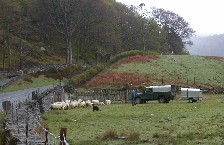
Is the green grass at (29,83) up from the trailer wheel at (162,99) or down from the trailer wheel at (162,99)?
up

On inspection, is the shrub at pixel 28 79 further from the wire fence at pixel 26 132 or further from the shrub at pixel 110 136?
the shrub at pixel 110 136

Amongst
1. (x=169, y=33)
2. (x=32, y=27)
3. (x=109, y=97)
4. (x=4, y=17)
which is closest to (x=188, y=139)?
(x=109, y=97)

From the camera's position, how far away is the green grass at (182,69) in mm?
70625

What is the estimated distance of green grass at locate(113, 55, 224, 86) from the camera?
70625 mm

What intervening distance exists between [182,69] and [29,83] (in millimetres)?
27223

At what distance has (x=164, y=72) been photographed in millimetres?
74375

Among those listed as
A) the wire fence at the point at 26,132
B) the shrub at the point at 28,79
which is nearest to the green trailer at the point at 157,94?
the wire fence at the point at 26,132

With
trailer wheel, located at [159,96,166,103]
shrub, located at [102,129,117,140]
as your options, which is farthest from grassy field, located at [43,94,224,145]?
trailer wheel, located at [159,96,166,103]

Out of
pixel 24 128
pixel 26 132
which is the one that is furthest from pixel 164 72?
pixel 26 132

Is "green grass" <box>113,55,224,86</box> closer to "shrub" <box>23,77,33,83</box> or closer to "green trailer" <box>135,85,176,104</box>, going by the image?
"shrub" <box>23,77,33,83</box>

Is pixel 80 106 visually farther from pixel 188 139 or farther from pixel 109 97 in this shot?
pixel 188 139

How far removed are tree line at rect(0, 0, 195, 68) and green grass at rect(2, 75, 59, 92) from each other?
1577 centimetres

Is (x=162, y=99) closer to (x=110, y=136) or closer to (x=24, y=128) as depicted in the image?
(x=110, y=136)

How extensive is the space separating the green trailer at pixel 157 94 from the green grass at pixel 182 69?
58.8 ft
